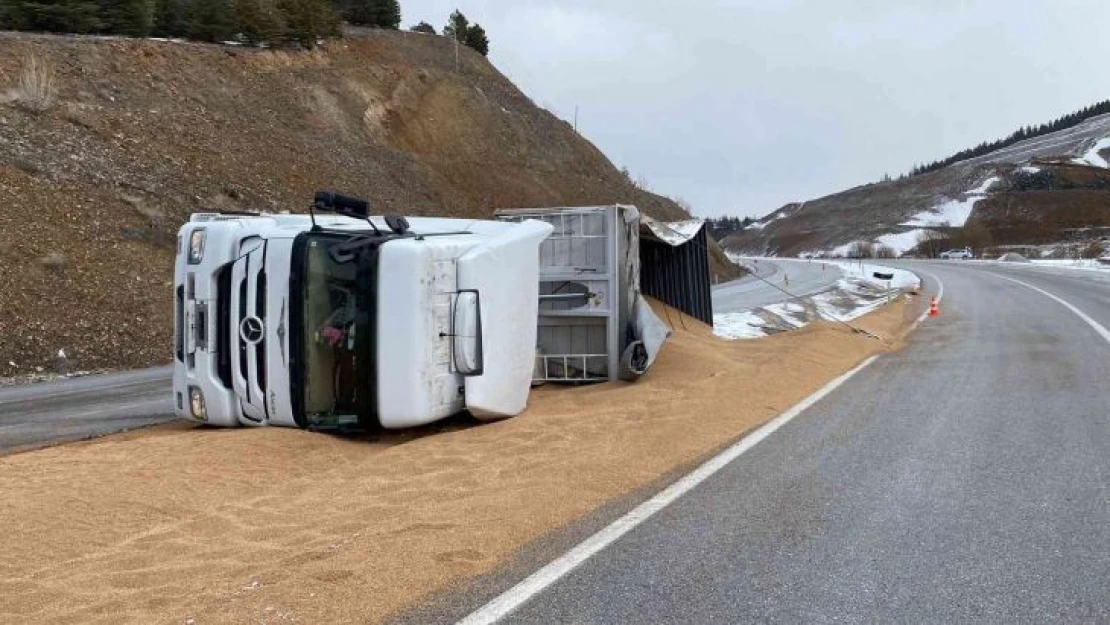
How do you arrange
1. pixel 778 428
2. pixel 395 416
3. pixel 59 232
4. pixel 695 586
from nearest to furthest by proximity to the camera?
pixel 695 586 < pixel 395 416 < pixel 778 428 < pixel 59 232

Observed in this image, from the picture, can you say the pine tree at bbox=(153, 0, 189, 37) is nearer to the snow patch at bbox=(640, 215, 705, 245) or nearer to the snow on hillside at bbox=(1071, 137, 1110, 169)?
the snow patch at bbox=(640, 215, 705, 245)

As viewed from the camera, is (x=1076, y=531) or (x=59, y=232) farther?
(x=59, y=232)

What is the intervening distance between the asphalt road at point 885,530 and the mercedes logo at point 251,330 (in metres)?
3.71

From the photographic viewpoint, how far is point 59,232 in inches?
734

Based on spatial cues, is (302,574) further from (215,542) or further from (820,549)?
(820,549)

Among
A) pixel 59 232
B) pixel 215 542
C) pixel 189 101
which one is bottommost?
pixel 215 542

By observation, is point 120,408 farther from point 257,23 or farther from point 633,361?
point 257,23

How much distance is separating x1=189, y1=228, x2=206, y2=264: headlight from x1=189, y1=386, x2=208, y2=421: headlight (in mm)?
1095

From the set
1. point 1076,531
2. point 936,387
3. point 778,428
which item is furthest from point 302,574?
point 936,387

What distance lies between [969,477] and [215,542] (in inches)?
185

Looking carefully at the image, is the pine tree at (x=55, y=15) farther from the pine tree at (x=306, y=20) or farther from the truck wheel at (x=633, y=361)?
the truck wheel at (x=633, y=361)

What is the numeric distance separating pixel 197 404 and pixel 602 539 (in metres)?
4.41

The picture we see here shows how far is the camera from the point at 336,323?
7.18 meters

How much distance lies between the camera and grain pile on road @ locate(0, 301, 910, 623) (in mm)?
4055
